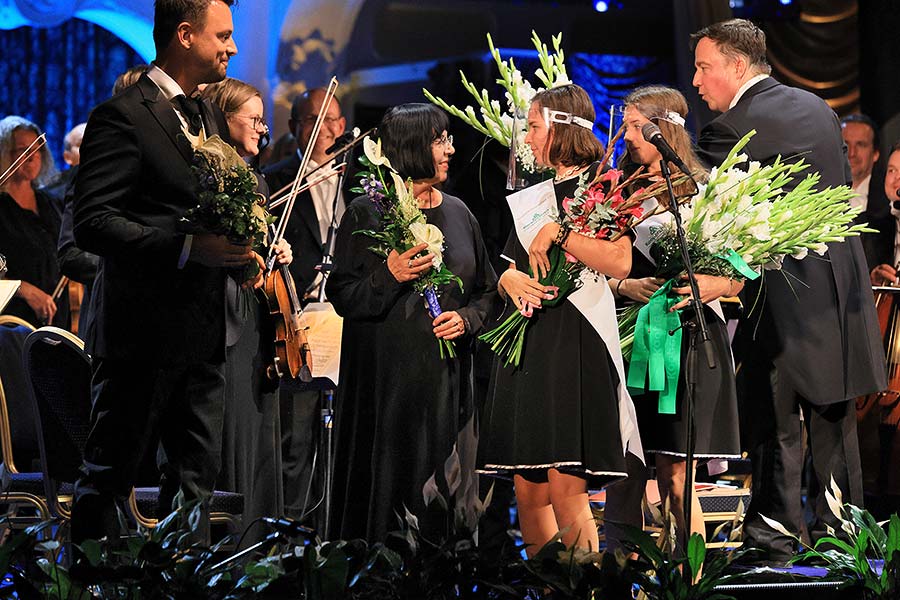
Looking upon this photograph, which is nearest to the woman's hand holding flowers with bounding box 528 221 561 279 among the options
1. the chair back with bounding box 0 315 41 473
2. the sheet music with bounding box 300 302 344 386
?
the sheet music with bounding box 300 302 344 386

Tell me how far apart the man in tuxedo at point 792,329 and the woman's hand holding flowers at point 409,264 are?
1.08 m

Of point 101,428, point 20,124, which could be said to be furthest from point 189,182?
point 20,124

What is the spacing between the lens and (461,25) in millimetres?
9523

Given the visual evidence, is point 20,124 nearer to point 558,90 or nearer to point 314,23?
point 314,23

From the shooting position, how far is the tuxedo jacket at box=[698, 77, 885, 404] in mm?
4266

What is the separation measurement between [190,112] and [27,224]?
333 centimetres

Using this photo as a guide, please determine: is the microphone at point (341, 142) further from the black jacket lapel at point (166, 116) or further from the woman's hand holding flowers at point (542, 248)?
the black jacket lapel at point (166, 116)

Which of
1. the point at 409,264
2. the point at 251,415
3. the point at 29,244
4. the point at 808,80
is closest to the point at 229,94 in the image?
the point at 409,264

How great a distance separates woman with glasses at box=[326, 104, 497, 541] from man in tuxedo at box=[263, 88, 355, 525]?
920 millimetres

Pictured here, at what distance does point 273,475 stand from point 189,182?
1393mm

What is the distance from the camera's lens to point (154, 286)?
9.92 feet

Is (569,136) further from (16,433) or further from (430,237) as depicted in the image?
(16,433)

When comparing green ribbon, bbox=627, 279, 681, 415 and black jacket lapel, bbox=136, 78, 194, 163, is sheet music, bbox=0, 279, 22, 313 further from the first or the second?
green ribbon, bbox=627, 279, 681, 415

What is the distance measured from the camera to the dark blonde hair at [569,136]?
3576 mm
